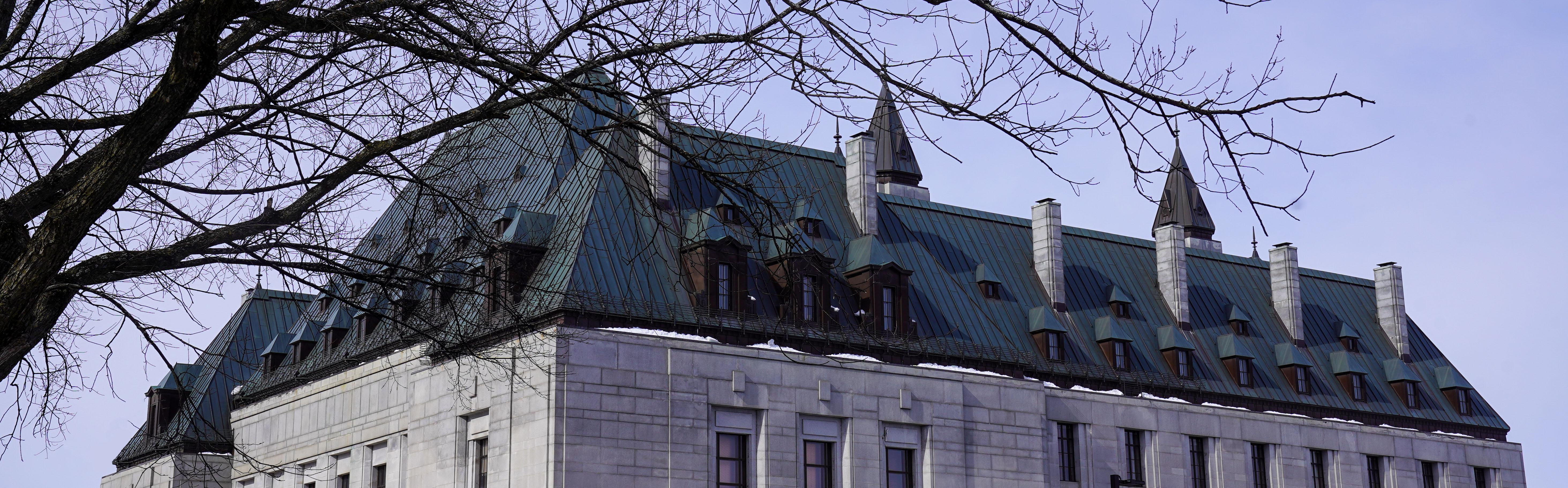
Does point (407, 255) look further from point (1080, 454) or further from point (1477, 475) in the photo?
point (1477, 475)

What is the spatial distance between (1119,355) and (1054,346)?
2.26 m

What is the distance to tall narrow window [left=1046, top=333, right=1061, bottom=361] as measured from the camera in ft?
135

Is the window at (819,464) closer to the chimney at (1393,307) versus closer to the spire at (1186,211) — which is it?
the chimney at (1393,307)

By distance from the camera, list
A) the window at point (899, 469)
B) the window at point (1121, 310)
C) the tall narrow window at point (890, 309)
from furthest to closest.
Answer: the window at point (1121, 310)
the tall narrow window at point (890, 309)
the window at point (899, 469)

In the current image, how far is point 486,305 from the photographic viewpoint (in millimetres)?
33469

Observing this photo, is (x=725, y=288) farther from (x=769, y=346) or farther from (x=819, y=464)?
(x=819, y=464)

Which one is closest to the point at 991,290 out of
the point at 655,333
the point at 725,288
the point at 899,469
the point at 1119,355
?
the point at 1119,355

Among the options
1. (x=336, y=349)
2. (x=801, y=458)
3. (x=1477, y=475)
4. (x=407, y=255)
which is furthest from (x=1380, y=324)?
(x=407, y=255)

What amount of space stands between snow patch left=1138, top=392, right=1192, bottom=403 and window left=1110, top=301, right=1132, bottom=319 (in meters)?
2.57

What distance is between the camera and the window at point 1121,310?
44.7 meters

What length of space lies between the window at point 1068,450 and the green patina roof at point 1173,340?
15.0 ft

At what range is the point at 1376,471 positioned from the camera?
48.7 m

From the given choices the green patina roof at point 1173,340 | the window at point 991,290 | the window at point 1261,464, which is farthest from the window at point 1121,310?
the window at point 1261,464

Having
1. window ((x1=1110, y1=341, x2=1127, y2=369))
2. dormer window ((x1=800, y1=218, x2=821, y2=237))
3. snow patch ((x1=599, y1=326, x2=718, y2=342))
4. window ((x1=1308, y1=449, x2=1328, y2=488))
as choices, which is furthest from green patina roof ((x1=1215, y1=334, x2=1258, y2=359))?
snow patch ((x1=599, y1=326, x2=718, y2=342))
